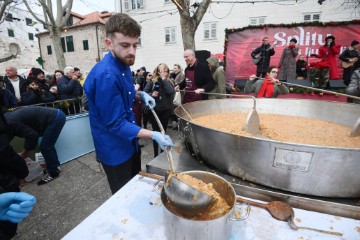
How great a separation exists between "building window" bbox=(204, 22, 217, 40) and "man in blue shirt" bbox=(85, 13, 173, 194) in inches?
522

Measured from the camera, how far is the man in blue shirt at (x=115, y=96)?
1.22 metres

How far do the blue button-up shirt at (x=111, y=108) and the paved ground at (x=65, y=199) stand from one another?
1223mm

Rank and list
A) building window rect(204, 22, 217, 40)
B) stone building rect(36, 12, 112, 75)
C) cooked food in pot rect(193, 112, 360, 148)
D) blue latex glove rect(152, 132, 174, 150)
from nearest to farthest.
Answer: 1. blue latex glove rect(152, 132, 174, 150)
2. cooked food in pot rect(193, 112, 360, 148)
3. building window rect(204, 22, 217, 40)
4. stone building rect(36, 12, 112, 75)

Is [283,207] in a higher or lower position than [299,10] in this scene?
lower

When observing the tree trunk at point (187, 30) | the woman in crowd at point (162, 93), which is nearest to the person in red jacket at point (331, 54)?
the tree trunk at point (187, 30)

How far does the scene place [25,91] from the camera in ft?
13.2

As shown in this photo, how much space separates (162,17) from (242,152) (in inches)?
605

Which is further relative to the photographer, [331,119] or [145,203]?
[331,119]

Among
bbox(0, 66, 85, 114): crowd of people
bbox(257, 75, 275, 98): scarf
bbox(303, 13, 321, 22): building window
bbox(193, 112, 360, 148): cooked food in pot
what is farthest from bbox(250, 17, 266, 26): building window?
bbox(193, 112, 360, 148): cooked food in pot

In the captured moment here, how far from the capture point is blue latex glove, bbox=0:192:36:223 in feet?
3.14

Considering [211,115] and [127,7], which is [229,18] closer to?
[127,7]

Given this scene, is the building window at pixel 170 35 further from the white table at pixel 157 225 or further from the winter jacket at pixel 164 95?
the white table at pixel 157 225

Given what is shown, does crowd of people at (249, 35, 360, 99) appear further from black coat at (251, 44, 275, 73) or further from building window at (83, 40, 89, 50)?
building window at (83, 40, 89, 50)

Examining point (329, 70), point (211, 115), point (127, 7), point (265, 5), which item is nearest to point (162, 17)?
point (127, 7)
